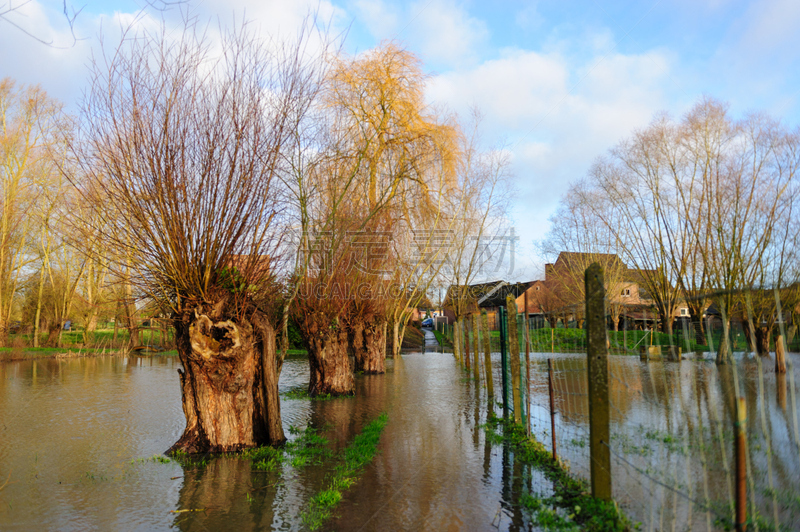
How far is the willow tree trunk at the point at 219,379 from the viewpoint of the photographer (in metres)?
6.43

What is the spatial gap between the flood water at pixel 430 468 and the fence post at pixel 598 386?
0.34 metres

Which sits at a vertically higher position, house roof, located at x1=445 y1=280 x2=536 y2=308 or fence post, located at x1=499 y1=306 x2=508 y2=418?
house roof, located at x1=445 y1=280 x2=536 y2=308

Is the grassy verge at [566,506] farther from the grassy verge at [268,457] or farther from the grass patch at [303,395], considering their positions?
the grass patch at [303,395]

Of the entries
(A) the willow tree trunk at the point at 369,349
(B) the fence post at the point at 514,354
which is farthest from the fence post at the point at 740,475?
(A) the willow tree trunk at the point at 369,349

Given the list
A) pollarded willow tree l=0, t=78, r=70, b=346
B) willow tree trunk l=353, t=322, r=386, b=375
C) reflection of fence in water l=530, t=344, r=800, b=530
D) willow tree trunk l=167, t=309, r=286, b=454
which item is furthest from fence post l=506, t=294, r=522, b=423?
pollarded willow tree l=0, t=78, r=70, b=346

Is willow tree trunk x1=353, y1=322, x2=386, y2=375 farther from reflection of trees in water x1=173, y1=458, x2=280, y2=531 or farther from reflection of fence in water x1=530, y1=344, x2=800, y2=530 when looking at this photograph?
reflection of fence in water x1=530, y1=344, x2=800, y2=530

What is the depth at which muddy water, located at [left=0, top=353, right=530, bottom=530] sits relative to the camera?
14.7ft

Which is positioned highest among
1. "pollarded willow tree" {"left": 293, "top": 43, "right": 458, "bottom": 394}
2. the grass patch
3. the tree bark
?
"pollarded willow tree" {"left": 293, "top": 43, "right": 458, "bottom": 394}

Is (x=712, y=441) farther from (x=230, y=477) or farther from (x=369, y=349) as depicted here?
(x=369, y=349)

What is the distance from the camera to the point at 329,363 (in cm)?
1219

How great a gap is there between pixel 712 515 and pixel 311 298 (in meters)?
8.75

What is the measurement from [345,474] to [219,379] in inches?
76.0

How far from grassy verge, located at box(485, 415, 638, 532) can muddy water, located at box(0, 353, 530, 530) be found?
176 millimetres

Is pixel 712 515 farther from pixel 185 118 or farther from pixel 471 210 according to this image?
pixel 471 210
